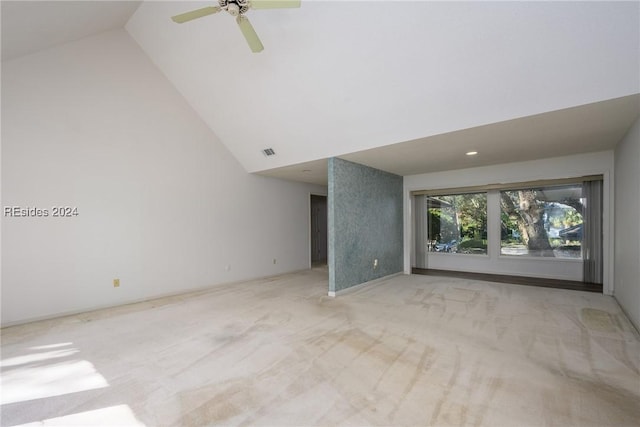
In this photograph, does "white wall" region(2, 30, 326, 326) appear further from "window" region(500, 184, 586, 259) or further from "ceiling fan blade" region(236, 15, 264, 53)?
"window" region(500, 184, 586, 259)

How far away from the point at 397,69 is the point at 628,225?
3.45 meters

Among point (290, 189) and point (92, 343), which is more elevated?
point (290, 189)

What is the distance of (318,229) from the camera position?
880 centimetres

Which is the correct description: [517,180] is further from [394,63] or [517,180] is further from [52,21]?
[52,21]

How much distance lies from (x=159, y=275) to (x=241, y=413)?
3.46 meters

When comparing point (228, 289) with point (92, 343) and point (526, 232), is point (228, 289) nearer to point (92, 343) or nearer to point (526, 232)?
point (92, 343)

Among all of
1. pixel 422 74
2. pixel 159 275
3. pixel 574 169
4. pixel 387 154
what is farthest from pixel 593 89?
pixel 159 275

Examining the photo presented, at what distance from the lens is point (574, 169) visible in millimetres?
4832

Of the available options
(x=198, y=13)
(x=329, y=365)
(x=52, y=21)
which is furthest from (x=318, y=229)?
(x=52, y=21)

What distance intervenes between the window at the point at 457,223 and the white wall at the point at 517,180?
174 millimetres

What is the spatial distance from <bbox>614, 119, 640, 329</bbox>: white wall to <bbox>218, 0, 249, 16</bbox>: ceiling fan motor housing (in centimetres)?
421

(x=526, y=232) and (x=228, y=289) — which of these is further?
(x=526, y=232)

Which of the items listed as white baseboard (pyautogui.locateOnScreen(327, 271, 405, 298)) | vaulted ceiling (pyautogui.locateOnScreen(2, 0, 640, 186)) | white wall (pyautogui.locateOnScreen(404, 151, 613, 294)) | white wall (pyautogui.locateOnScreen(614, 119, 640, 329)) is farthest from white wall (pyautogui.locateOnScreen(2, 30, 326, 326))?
white wall (pyautogui.locateOnScreen(614, 119, 640, 329))

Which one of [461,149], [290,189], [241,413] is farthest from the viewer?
[290,189]
